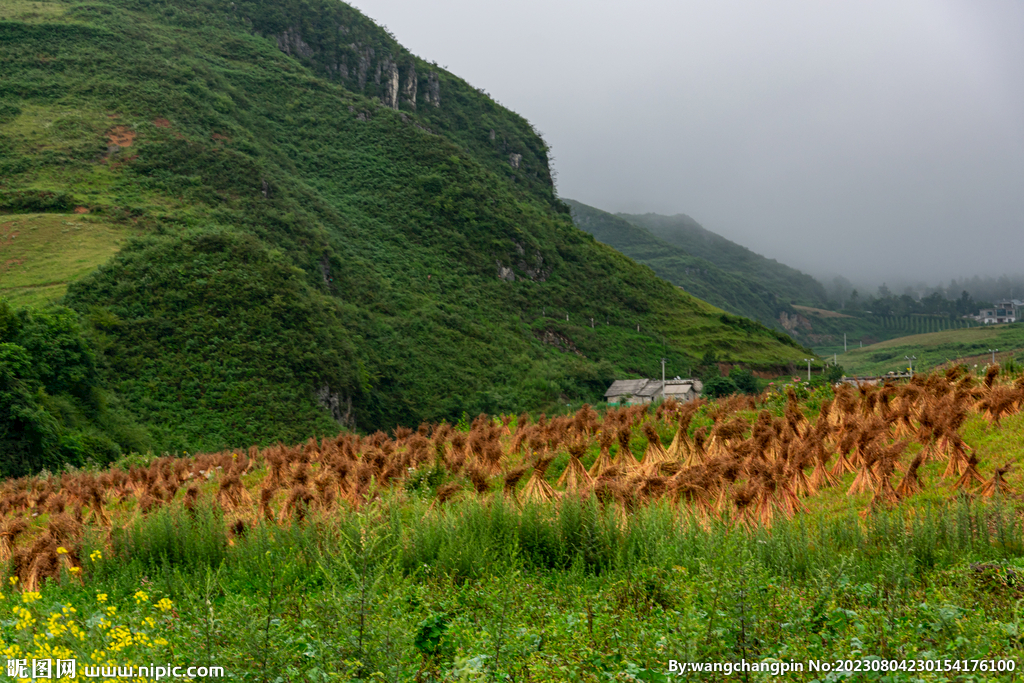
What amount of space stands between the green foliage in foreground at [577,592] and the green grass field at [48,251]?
4508 centimetres

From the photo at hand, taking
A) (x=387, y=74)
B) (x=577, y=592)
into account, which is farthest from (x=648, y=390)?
(x=387, y=74)

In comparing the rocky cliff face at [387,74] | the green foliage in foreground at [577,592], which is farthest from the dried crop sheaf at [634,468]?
the rocky cliff face at [387,74]

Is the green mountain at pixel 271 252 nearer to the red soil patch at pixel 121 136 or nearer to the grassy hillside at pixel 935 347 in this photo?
the red soil patch at pixel 121 136

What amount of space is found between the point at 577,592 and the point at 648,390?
→ 5858cm

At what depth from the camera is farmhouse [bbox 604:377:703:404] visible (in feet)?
198

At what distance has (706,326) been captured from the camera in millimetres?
92812

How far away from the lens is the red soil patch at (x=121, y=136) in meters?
70.2

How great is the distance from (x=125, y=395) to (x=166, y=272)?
11.9 metres

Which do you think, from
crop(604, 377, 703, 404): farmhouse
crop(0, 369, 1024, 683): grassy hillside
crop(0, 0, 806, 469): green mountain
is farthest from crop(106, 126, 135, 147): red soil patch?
crop(0, 369, 1024, 683): grassy hillside

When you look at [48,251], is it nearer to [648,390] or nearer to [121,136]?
[121,136]

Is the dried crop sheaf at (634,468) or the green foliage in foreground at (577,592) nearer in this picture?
the green foliage in foreground at (577,592)

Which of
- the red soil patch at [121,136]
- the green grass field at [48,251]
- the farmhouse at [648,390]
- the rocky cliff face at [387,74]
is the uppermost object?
the rocky cliff face at [387,74]

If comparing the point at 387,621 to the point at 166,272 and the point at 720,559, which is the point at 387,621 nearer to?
the point at 720,559

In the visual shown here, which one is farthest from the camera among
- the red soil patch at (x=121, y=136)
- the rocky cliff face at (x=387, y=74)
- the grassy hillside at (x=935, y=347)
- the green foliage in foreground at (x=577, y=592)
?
the rocky cliff face at (x=387, y=74)
